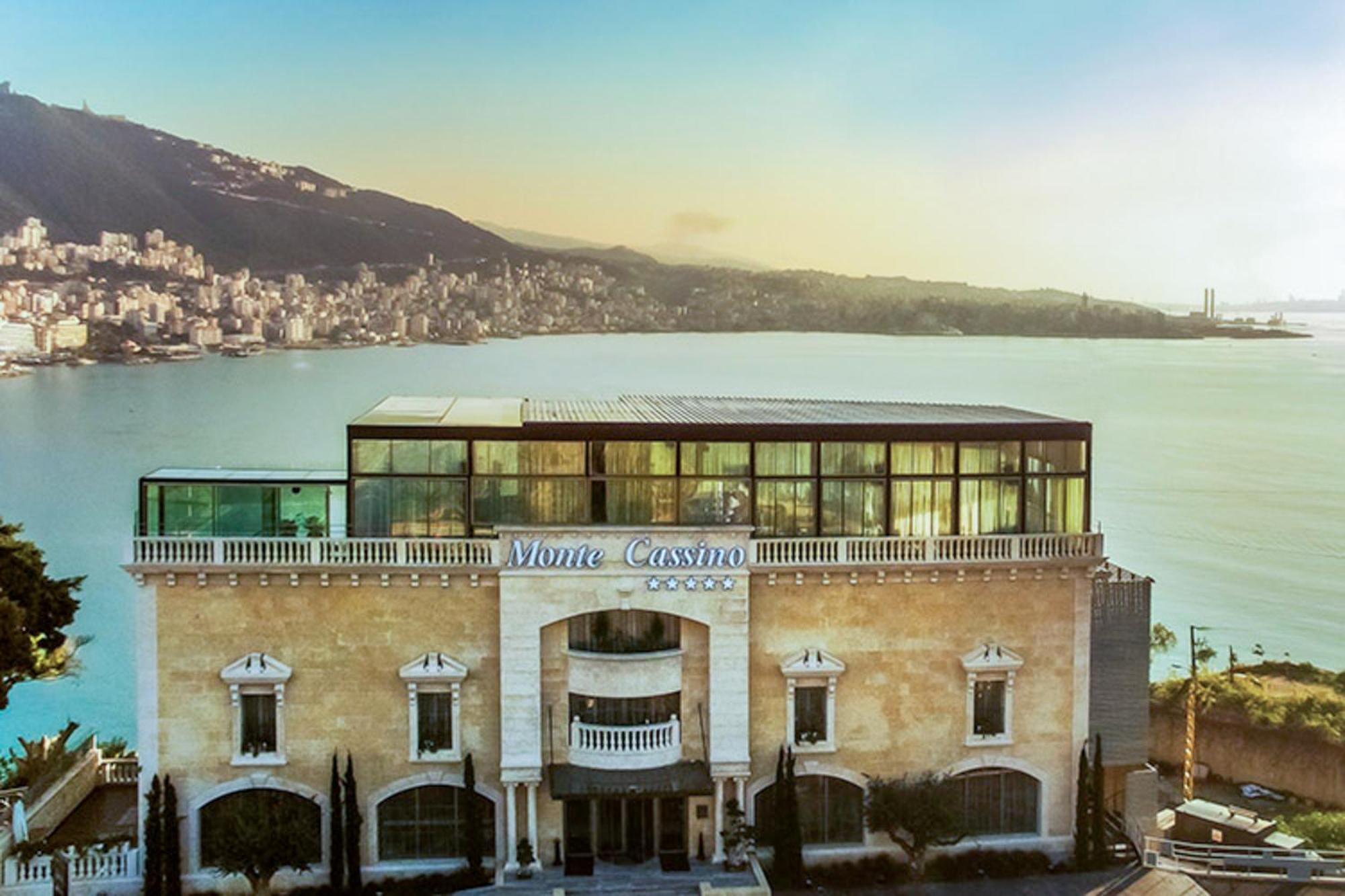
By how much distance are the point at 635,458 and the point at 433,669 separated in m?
6.53

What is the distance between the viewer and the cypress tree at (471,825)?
26438mm

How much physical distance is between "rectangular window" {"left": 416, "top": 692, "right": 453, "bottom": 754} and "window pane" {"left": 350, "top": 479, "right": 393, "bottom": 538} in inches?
150

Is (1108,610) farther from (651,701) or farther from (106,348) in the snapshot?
(106,348)

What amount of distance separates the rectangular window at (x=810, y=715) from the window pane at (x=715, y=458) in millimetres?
5289

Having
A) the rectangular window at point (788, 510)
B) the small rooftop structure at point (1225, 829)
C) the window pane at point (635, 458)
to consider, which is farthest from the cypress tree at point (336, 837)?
the small rooftop structure at point (1225, 829)

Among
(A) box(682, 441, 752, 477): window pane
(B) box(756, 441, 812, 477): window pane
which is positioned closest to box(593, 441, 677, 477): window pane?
(A) box(682, 441, 752, 477): window pane

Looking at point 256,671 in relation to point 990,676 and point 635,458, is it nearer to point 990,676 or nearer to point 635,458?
point 635,458

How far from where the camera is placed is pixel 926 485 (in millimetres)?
28250

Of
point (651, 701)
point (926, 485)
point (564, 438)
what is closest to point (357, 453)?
point (564, 438)

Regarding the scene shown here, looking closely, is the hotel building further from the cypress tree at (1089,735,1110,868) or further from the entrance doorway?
the cypress tree at (1089,735,1110,868)

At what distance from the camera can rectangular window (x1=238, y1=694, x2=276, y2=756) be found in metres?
26.5

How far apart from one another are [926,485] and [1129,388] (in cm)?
10315

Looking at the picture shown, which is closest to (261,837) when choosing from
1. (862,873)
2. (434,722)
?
(434,722)

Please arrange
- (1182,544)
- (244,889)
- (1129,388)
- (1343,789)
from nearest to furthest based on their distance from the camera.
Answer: (244,889) < (1343,789) < (1182,544) < (1129,388)
